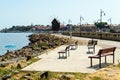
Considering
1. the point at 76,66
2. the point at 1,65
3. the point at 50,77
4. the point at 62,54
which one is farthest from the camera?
the point at 62,54

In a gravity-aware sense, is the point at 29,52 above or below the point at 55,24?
below

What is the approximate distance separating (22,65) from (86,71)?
4638 mm

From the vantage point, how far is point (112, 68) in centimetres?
1780

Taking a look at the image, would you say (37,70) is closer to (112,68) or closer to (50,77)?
(50,77)

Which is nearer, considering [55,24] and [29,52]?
[29,52]

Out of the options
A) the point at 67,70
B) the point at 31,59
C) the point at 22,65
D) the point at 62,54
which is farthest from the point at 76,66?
the point at 62,54

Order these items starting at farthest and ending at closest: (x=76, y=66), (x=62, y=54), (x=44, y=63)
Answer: (x=62, y=54) < (x=44, y=63) < (x=76, y=66)

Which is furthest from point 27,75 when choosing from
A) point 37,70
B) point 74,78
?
point 74,78

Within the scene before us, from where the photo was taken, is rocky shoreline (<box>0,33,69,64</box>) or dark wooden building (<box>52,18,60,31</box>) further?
dark wooden building (<box>52,18,60,31</box>)

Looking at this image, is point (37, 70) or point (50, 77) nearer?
point (50, 77)

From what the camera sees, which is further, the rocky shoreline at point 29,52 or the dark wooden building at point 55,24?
the dark wooden building at point 55,24

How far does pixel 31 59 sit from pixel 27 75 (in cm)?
615

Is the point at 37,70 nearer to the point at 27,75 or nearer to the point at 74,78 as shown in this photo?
the point at 27,75

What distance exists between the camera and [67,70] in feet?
58.5
